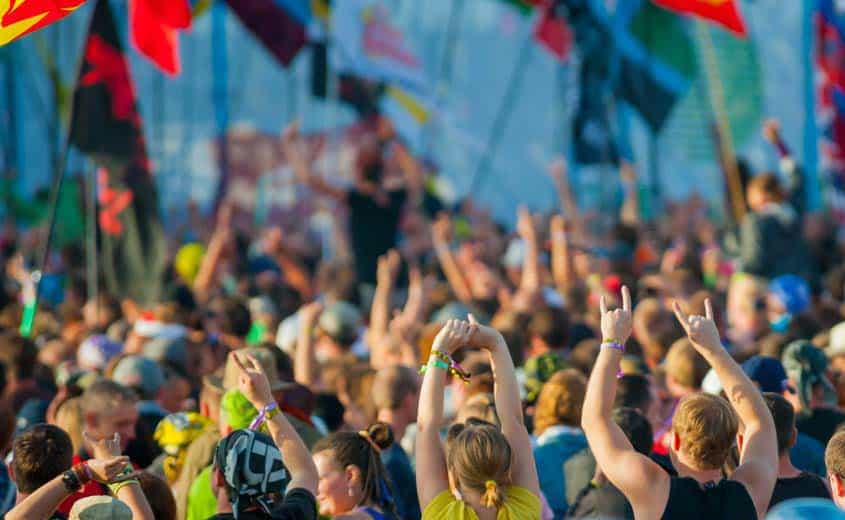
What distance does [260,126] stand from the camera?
3234 cm

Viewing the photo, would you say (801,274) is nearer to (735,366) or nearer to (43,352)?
(43,352)

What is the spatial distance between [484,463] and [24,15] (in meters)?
3.47

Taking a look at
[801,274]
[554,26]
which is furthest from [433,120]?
[801,274]

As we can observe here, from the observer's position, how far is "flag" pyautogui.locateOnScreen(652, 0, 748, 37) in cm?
1119

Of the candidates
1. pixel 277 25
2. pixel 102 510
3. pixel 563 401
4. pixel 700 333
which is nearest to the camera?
pixel 102 510

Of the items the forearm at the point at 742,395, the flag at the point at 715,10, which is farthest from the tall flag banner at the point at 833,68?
the forearm at the point at 742,395

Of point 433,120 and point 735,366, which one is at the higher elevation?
point 735,366

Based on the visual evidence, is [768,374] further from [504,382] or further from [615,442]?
[615,442]

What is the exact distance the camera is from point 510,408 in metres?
5.23

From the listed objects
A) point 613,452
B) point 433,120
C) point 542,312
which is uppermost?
point 613,452

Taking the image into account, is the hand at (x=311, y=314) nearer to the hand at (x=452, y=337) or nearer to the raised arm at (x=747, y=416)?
the hand at (x=452, y=337)

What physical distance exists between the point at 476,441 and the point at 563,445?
167cm

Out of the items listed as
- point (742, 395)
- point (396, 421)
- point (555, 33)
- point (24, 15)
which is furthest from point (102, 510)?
point (555, 33)

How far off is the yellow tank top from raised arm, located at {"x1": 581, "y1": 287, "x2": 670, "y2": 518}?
0.23 meters
